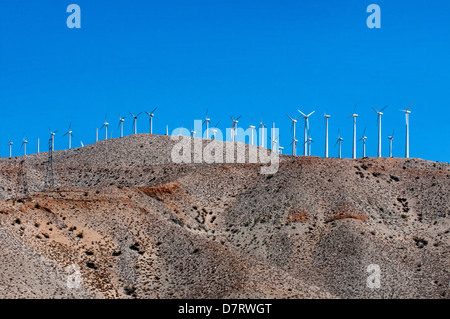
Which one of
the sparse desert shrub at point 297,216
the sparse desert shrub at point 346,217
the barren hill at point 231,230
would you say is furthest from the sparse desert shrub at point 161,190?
the sparse desert shrub at point 346,217

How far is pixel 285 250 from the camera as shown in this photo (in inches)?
4710

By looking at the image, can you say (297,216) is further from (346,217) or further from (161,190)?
(161,190)

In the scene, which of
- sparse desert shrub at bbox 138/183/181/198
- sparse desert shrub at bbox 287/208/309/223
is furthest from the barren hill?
sparse desert shrub at bbox 138/183/181/198

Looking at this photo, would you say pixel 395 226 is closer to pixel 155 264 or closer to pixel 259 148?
pixel 155 264

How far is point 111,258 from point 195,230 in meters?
22.9

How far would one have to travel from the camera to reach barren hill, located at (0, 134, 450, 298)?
327 feet

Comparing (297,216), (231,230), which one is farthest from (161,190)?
(297,216)

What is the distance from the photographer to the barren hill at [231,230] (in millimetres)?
99688

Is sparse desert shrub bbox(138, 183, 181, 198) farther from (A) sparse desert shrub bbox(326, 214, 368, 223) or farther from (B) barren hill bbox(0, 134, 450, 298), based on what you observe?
(A) sparse desert shrub bbox(326, 214, 368, 223)

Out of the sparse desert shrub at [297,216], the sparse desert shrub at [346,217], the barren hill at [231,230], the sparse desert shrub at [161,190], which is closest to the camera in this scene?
the barren hill at [231,230]

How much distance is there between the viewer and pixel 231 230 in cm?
13075

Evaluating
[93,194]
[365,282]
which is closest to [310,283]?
[365,282]

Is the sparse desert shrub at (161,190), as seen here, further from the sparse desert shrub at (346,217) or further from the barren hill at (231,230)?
the sparse desert shrub at (346,217)

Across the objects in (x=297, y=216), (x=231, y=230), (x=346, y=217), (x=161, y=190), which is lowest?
(x=231, y=230)
